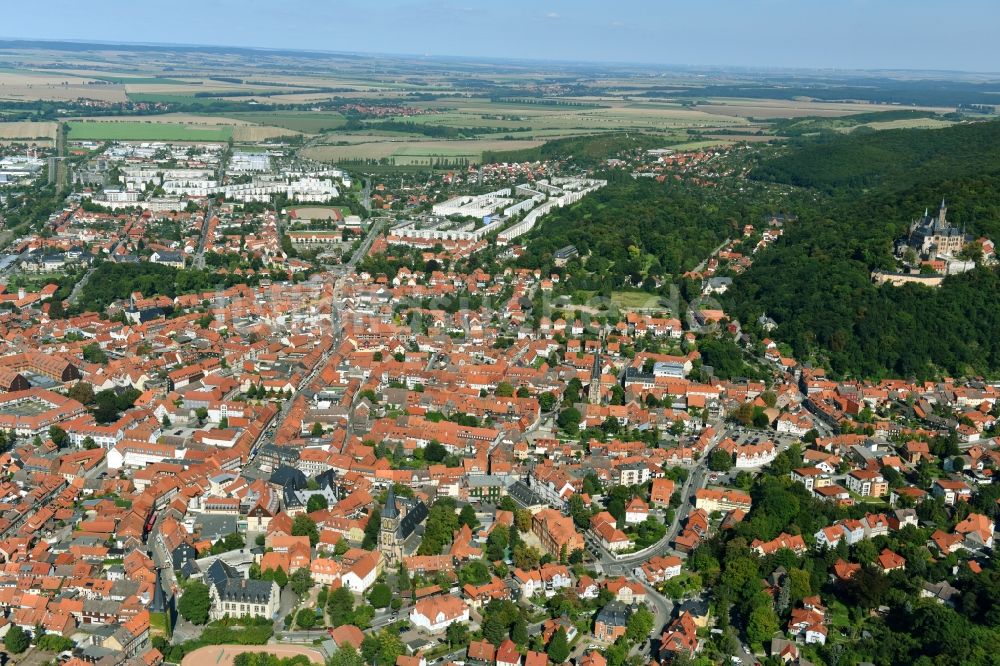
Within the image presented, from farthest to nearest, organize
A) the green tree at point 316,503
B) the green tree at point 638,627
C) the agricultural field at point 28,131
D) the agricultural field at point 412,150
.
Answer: the agricultural field at point 28,131
the agricultural field at point 412,150
the green tree at point 316,503
the green tree at point 638,627

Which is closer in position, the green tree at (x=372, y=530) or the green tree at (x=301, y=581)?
the green tree at (x=301, y=581)

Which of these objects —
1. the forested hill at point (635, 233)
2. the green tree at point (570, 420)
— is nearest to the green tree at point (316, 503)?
the green tree at point (570, 420)

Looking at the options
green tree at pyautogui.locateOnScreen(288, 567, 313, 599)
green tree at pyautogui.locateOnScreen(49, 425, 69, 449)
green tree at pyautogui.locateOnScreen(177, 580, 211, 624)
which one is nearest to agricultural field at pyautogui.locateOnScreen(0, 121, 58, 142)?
green tree at pyautogui.locateOnScreen(49, 425, 69, 449)

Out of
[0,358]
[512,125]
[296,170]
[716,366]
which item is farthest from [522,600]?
[512,125]

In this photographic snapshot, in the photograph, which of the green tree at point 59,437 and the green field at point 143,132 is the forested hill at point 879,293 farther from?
the green field at point 143,132

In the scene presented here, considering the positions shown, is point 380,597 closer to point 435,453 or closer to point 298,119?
point 435,453

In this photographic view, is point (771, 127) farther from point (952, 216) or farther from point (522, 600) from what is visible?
point (522, 600)
